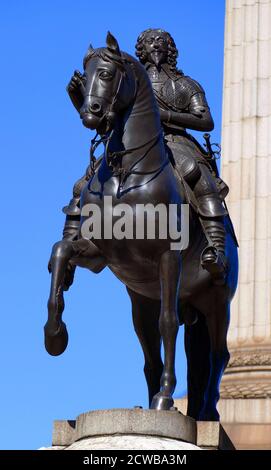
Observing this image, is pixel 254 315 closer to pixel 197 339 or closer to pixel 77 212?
pixel 197 339

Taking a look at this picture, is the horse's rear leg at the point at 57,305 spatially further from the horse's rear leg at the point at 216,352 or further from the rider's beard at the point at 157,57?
the rider's beard at the point at 157,57

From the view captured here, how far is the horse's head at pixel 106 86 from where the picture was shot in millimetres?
15891

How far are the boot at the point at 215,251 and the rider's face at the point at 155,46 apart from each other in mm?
2234

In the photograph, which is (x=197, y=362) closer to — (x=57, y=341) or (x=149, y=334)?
(x=149, y=334)

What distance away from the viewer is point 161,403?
1596cm

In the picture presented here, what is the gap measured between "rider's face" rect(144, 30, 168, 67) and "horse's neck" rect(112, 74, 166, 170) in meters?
1.74

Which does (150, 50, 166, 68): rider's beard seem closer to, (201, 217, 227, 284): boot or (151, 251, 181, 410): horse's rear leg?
(201, 217, 227, 284): boot

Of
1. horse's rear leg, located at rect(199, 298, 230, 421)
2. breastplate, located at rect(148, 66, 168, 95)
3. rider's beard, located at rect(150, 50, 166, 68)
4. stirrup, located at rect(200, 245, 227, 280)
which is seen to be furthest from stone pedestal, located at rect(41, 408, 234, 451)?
rider's beard, located at rect(150, 50, 166, 68)

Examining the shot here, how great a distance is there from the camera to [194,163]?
17531mm

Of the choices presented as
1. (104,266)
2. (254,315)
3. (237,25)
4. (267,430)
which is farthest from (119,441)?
(237,25)

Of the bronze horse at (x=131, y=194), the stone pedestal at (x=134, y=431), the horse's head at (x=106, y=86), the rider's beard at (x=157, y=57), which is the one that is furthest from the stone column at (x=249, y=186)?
the horse's head at (x=106, y=86)

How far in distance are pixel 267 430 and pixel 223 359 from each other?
14.1 ft

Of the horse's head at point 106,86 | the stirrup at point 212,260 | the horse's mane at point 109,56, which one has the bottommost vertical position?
the stirrup at point 212,260

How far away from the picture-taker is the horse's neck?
54.4 ft
